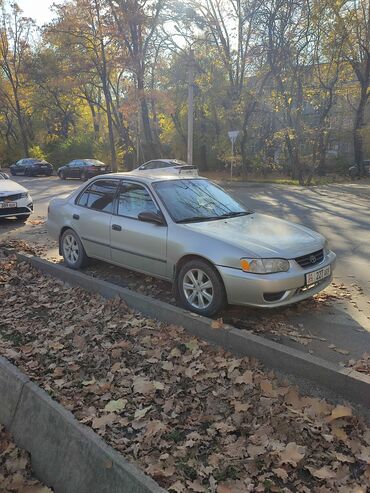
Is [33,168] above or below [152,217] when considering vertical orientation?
below

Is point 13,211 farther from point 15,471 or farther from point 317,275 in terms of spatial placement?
point 15,471

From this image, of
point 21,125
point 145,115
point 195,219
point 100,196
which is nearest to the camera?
point 195,219

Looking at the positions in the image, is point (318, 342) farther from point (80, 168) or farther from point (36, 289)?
point (80, 168)

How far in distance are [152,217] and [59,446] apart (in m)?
2.92

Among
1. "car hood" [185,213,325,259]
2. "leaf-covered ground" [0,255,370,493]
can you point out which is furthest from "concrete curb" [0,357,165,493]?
"car hood" [185,213,325,259]

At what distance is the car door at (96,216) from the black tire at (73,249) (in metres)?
0.13

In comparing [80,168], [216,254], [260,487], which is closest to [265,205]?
[216,254]

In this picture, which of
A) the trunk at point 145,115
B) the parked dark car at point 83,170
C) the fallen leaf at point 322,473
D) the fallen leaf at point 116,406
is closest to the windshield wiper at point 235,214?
the fallen leaf at point 116,406

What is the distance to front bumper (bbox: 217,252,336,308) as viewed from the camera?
4414 millimetres

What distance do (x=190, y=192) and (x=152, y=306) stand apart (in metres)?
1.74

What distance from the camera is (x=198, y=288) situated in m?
4.82

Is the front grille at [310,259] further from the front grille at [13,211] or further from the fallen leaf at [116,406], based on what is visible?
the front grille at [13,211]

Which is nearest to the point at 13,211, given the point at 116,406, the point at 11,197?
the point at 11,197

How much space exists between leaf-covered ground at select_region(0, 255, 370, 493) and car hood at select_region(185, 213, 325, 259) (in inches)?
42.6
